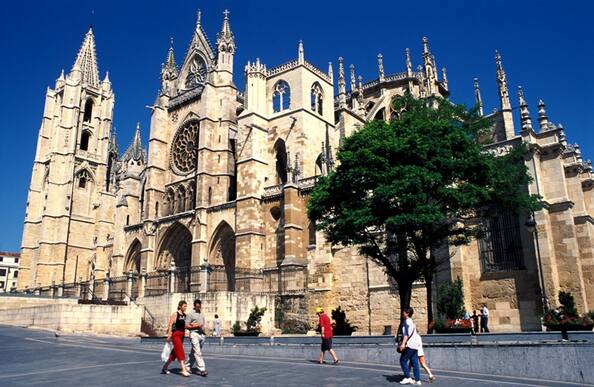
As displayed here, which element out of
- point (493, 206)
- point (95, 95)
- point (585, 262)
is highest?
point (95, 95)

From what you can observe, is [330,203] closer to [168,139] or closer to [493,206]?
[493,206]

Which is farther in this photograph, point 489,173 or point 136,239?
point 136,239

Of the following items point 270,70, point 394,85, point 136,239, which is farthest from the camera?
point 394,85

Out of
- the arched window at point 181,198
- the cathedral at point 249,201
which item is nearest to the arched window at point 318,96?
the cathedral at point 249,201

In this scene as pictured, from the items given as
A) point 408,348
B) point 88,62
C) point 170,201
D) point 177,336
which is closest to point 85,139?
point 88,62

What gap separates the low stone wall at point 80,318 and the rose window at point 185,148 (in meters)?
15.0

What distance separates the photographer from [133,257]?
39.4m

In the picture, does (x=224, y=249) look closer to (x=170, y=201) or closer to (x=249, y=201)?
(x=249, y=201)

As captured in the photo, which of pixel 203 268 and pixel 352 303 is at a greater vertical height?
pixel 203 268

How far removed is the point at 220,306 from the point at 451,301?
35.5 feet

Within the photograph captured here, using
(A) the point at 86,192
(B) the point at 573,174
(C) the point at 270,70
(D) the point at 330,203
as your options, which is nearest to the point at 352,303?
(D) the point at 330,203

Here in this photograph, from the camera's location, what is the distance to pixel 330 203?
60.0 ft

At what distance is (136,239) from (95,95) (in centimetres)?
2361

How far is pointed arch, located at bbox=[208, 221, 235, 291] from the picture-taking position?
109 feet
